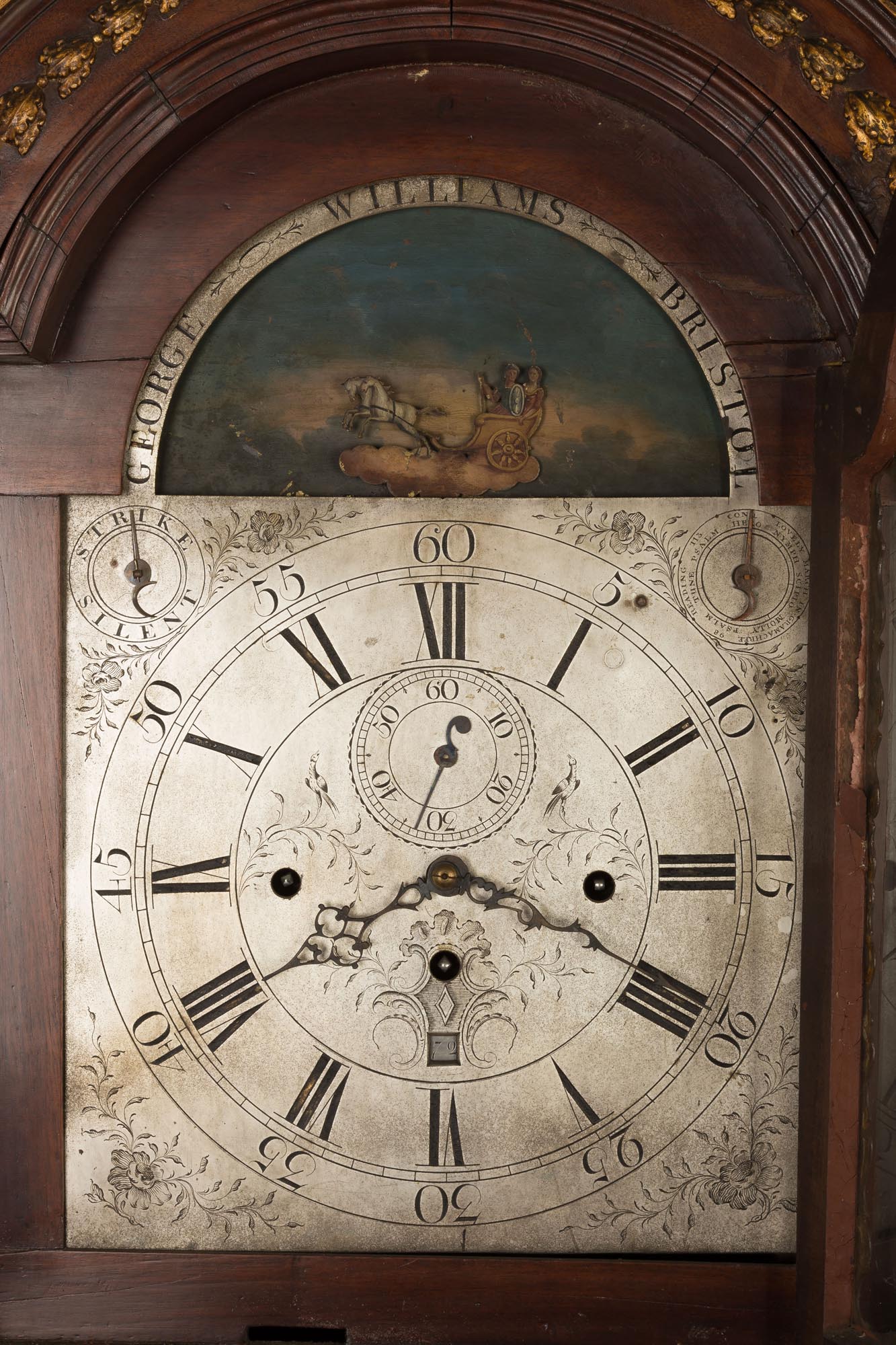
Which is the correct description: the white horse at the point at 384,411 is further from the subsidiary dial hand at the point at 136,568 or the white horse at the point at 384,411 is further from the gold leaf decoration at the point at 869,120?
the gold leaf decoration at the point at 869,120

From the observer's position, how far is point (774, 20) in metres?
1.96

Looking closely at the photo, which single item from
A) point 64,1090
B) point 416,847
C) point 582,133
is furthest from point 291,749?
point 582,133

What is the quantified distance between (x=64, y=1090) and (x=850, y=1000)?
144 cm

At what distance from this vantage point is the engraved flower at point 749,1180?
216 cm

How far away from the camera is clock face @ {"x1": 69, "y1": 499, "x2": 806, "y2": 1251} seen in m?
2.17

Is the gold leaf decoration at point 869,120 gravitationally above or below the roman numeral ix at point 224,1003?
above

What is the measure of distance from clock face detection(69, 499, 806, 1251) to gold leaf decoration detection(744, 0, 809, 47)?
790 mm

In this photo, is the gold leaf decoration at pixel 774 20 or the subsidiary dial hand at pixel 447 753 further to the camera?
the subsidiary dial hand at pixel 447 753

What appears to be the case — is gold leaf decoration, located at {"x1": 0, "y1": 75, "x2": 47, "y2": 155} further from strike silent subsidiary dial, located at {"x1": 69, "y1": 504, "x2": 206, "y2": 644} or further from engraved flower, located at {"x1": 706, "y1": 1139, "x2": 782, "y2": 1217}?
engraved flower, located at {"x1": 706, "y1": 1139, "x2": 782, "y2": 1217}

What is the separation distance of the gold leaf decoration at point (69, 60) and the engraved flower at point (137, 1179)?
191cm

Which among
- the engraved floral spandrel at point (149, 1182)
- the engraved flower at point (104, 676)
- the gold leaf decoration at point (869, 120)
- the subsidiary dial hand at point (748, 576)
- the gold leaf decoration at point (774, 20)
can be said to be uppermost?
the gold leaf decoration at point (774, 20)

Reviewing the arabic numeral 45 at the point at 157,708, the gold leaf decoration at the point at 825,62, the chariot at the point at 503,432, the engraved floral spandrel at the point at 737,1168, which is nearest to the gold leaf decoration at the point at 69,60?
the chariot at the point at 503,432

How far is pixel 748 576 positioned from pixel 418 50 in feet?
3.67

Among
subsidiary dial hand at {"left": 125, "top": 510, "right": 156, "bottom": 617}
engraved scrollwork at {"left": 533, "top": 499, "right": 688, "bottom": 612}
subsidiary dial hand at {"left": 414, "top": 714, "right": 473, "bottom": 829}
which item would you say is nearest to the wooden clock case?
subsidiary dial hand at {"left": 125, "top": 510, "right": 156, "bottom": 617}
